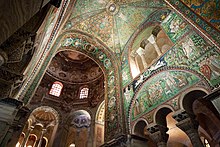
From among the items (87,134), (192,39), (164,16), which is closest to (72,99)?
(87,134)

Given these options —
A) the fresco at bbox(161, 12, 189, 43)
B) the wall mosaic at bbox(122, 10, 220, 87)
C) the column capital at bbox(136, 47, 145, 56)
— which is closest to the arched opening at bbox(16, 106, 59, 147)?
the column capital at bbox(136, 47, 145, 56)

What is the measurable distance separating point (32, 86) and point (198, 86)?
6.64 m

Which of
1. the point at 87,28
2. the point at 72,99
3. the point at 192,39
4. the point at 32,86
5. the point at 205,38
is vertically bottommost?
the point at 32,86

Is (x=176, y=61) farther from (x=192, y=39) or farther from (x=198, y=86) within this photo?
(x=198, y=86)

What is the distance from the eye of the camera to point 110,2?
981 cm

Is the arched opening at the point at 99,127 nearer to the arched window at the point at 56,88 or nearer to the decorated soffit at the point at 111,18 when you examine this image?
the arched window at the point at 56,88

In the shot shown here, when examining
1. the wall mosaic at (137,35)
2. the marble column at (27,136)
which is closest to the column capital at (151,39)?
the wall mosaic at (137,35)

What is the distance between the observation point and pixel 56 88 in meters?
15.4

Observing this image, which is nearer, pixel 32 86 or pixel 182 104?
pixel 182 104

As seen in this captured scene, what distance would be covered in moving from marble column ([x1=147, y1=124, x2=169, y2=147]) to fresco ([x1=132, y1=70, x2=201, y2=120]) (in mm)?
821

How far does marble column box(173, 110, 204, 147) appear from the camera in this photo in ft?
16.5

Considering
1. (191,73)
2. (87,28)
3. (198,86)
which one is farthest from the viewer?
(87,28)

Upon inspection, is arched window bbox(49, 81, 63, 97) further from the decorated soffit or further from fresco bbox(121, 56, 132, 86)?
fresco bbox(121, 56, 132, 86)

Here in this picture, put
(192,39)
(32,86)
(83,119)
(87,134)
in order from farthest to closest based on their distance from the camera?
(83,119)
(87,134)
(32,86)
(192,39)
